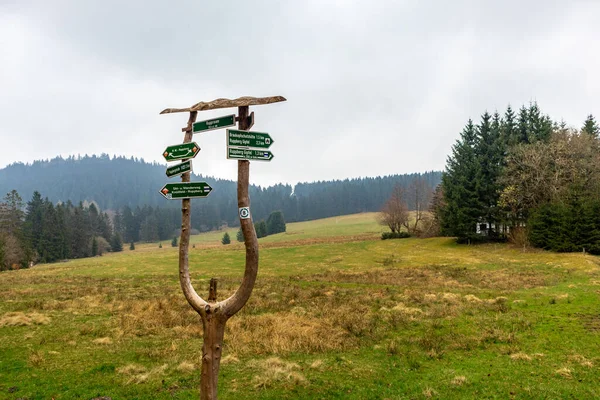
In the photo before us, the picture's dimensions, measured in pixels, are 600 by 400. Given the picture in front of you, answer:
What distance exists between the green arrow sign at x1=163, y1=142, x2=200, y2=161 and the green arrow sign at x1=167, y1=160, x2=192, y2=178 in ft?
0.48

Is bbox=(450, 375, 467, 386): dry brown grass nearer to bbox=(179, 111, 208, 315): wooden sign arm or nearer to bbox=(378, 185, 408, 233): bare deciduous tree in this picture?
bbox=(179, 111, 208, 315): wooden sign arm

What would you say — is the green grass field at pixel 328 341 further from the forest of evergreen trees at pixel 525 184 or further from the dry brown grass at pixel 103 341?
the forest of evergreen trees at pixel 525 184

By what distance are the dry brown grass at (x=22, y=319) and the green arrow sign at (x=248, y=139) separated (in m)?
17.0

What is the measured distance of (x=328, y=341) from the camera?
13414 millimetres

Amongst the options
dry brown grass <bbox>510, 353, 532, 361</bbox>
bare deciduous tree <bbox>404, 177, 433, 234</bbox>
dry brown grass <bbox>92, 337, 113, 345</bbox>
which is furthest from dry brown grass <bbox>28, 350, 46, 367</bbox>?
bare deciduous tree <bbox>404, 177, 433, 234</bbox>

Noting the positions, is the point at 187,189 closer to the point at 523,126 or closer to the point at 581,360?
the point at 581,360

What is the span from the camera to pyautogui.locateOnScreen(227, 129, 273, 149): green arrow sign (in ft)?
22.3

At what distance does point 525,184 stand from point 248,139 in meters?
51.4

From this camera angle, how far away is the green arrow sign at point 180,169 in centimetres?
736

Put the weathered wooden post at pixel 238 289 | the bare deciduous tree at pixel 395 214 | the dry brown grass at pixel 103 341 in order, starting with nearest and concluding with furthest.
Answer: the weathered wooden post at pixel 238 289
the dry brown grass at pixel 103 341
the bare deciduous tree at pixel 395 214

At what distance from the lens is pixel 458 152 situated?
59562 mm

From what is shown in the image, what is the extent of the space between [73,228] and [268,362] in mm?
107172

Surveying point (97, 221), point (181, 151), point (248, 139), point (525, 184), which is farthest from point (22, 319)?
point (97, 221)

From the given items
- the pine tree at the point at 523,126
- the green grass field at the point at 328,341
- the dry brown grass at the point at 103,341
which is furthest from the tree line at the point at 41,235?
the pine tree at the point at 523,126
